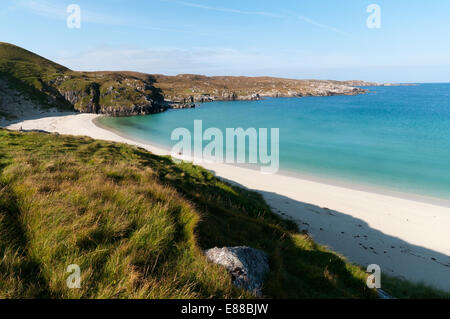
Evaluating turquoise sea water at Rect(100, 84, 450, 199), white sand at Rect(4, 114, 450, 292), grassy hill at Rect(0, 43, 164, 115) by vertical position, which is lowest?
Answer: white sand at Rect(4, 114, 450, 292)

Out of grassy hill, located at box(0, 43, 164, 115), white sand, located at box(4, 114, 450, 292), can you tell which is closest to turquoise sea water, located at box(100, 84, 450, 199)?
white sand, located at box(4, 114, 450, 292)

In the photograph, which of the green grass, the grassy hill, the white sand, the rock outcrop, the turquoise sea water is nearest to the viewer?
the green grass

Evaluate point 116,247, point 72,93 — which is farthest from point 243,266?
point 72,93

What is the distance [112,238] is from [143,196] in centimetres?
159

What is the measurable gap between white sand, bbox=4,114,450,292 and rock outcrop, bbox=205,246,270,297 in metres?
10.7

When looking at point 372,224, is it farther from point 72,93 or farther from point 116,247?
point 72,93

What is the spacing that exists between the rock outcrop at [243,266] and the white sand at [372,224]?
10.7 m

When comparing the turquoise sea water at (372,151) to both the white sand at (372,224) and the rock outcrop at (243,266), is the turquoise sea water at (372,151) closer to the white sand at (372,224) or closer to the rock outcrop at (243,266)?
the white sand at (372,224)

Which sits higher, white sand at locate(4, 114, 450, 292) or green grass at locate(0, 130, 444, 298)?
green grass at locate(0, 130, 444, 298)

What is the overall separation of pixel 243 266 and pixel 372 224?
1790cm

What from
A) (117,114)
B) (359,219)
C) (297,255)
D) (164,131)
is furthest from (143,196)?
(117,114)

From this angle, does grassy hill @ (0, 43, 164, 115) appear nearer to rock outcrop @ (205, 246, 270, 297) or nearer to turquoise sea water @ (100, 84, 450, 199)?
turquoise sea water @ (100, 84, 450, 199)

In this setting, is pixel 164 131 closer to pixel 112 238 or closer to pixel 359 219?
pixel 359 219

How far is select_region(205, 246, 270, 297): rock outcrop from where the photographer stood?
403 cm
